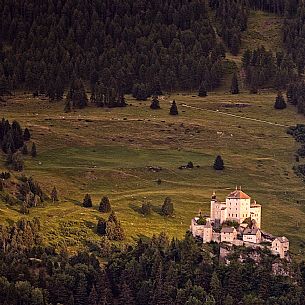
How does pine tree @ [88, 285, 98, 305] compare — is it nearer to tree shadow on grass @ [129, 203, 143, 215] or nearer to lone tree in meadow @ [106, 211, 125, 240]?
lone tree in meadow @ [106, 211, 125, 240]

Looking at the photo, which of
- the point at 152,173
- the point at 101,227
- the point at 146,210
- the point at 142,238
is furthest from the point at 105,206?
the point at 152,173

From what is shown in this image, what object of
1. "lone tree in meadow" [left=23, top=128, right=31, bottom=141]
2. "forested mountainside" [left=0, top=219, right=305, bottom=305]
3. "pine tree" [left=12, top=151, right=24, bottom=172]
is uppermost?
"lone tree in meadow" [left=23, top=128, right=31, bottom=141]

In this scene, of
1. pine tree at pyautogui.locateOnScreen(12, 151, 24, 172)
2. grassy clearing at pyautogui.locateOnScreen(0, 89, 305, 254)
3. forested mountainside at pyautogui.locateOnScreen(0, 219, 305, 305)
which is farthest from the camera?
pine tree at pyautogui.locateOnScreen(12, 151, 24, 172)

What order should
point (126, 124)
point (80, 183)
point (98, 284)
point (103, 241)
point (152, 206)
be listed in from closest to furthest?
point (98, 284) < point (103, 241) < point (152, 206) < point (80, 183) < point (126, 124)

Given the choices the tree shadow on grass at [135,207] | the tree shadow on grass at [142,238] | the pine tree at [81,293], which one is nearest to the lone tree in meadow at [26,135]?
the tree shadow on grass at [135,207]

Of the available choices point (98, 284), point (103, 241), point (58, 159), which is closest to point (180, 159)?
point (58, 159)

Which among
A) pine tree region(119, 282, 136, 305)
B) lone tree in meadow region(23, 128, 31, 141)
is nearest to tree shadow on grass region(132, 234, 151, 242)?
pine tree region(119, 282, 136, 305)

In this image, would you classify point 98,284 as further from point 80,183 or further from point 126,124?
point 126,124
